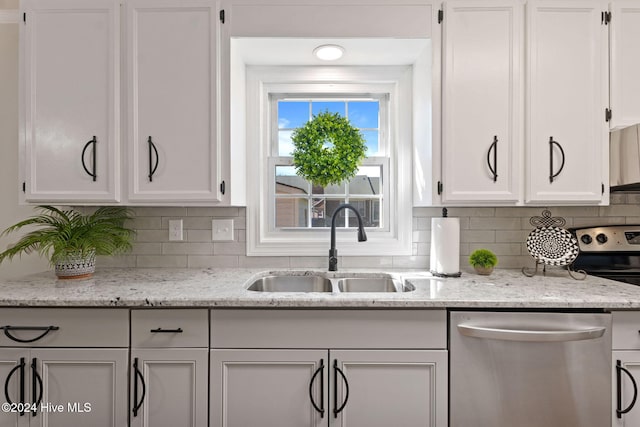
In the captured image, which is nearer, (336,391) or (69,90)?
(336,391)

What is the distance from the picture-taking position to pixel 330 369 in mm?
1299

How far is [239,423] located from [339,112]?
5.65 feet

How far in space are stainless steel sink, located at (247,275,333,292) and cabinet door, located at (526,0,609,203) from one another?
119 centimetres

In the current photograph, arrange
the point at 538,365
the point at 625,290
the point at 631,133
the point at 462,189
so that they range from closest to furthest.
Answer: the point at 538,365 → the point at 625,290 → the point at 631,133 → the point at 462,189

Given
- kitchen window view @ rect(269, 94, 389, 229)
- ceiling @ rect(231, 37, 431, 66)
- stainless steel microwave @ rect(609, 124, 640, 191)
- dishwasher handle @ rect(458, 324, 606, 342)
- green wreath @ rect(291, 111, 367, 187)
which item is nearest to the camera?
dishwasher handle @ rect(458, 324, 606, 342)

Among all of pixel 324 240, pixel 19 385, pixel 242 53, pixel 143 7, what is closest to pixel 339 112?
pixel 242 53

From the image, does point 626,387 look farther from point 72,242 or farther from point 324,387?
point 72,242

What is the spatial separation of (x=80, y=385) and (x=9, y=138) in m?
1.61

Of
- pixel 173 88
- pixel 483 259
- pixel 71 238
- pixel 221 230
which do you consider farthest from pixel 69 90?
pixel 483 259

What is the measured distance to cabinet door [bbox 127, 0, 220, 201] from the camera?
5.22 ft

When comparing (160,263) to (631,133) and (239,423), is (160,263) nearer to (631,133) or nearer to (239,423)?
(239,423)

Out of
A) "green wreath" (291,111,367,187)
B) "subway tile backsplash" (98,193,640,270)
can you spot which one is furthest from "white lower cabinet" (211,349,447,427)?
"green wreath" (291,111,367,187)

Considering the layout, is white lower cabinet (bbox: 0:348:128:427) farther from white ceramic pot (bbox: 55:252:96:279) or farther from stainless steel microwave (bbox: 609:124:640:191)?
stainless steel microwave (bbox: 609:124:640:191)

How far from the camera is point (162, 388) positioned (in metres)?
1.30
